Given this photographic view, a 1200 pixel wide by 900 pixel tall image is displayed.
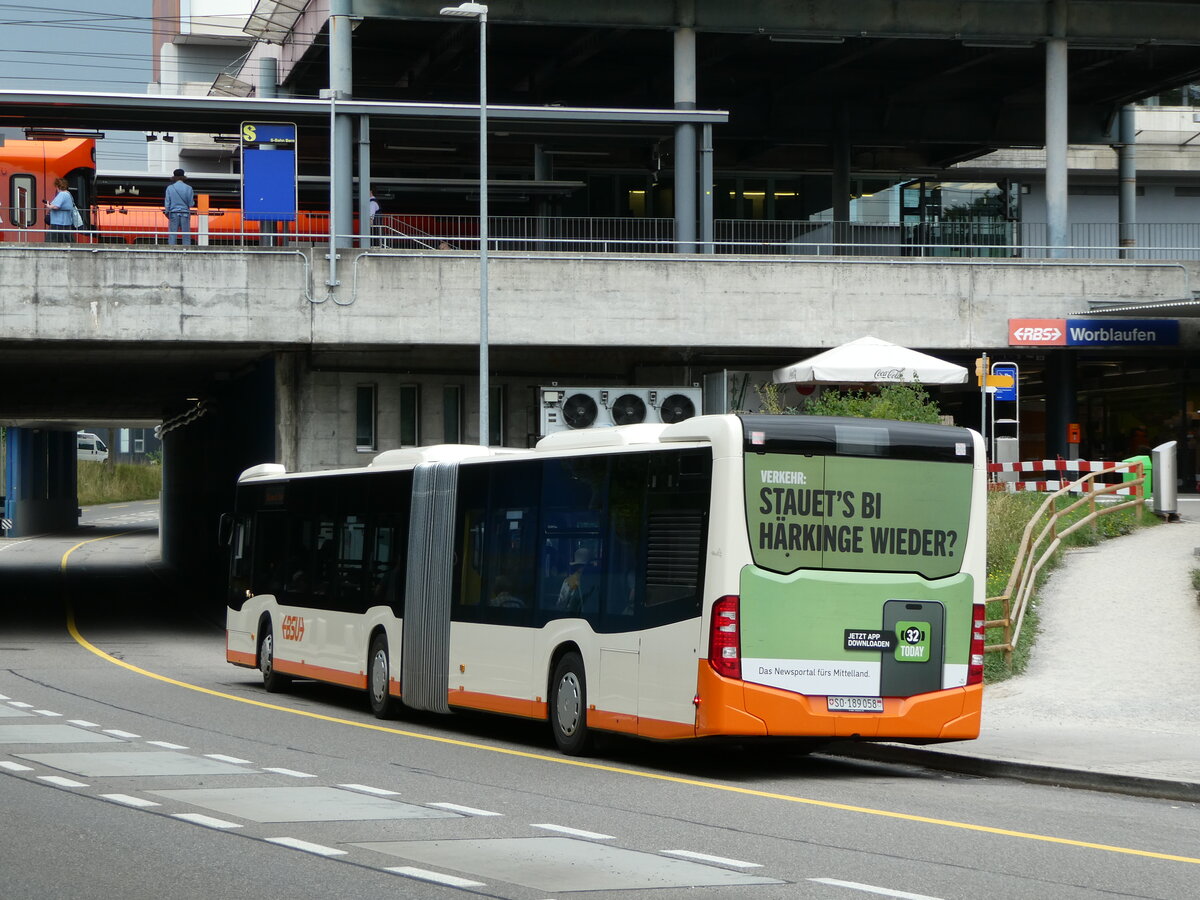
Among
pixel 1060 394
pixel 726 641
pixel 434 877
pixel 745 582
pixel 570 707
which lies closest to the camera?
pixel 434 877

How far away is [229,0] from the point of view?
8875 cm

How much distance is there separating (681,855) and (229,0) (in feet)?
281

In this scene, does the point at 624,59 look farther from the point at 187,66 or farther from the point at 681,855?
the point at 187,66

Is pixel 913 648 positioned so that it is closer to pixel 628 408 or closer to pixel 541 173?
pixel 628 408

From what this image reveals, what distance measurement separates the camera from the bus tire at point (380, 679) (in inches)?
742

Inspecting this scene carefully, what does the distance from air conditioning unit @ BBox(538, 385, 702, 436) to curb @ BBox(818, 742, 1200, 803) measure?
1726 centimetres

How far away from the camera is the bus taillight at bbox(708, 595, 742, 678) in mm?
13094

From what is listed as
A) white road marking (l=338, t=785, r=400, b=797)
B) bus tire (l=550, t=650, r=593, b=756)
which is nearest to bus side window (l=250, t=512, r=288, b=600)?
bus tire (l=550, t=650, r=593, b=756)

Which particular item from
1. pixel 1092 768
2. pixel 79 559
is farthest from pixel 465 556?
pixel 79 559

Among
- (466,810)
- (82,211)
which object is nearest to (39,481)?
(82,211)

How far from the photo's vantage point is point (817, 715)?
43.8ft

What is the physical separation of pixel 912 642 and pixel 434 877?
20.9 feet

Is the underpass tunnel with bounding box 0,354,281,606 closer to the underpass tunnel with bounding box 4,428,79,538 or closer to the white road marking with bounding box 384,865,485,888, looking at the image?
the underpass tunnel with bounding box 4,428,79,538

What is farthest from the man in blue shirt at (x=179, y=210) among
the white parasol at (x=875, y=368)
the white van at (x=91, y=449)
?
the white van at (x=91, y=449)
